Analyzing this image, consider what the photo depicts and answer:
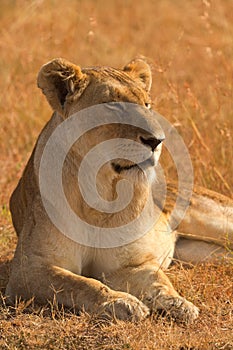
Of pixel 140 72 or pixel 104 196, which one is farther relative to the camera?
pixel 140 72

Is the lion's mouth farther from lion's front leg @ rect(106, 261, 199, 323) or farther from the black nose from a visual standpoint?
lion's front leg @ rect(106, 261, 199, 323)

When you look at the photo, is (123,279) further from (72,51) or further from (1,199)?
(72,51)

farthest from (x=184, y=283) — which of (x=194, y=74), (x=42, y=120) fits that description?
(x=194, y=74)

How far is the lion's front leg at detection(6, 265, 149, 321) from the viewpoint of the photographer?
12.2 feet

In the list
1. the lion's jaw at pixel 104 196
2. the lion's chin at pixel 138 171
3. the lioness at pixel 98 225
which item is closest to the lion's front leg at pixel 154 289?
the lioness at pixel 98 225

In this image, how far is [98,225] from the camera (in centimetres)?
407

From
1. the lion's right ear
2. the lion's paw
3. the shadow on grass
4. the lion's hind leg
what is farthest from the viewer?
the lion's hind leg

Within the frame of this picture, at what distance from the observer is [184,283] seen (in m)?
4.29

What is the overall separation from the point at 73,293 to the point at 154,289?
0.38 metres

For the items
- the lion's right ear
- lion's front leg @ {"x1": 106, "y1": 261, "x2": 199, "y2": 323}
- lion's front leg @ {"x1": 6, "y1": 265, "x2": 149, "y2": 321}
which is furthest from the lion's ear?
lion's front leg @ {"x1": 6, "y1": 265, "x2": 149, "y2": 321}

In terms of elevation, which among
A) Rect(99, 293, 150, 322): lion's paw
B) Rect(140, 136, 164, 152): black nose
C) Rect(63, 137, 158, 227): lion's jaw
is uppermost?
Rect(140, 136, 164, 152): black nose

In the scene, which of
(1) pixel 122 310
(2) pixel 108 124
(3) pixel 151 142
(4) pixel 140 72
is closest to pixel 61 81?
(2) pixel 108 124

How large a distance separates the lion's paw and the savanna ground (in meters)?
0.05

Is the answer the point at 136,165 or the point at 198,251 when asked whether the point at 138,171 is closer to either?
the point at 136,165
